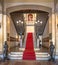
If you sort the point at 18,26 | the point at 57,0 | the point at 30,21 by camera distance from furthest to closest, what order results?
the point at 30,21, the point at 18,26, the point at 57,0

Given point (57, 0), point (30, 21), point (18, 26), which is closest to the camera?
point (57, 0)

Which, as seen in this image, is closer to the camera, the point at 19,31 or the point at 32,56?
the point at 32,56

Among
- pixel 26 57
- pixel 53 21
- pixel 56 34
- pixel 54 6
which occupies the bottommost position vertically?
A: pixel 26 57

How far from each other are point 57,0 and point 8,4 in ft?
10.4

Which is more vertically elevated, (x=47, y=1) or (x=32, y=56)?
(x=47, y=1)

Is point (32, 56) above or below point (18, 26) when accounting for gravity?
below

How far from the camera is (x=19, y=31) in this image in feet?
81.1

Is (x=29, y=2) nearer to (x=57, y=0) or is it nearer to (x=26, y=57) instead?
(x=57, y=0)

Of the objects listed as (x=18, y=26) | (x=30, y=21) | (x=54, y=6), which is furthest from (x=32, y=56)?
(x=30, y=21)

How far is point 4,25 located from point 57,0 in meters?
3.72

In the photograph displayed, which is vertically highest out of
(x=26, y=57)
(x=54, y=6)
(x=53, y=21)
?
(x=54, y=6)

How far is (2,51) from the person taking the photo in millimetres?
12867

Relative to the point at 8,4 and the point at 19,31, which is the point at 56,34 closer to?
the point at 8,4

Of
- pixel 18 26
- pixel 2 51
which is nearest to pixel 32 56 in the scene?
pixel 2 51
